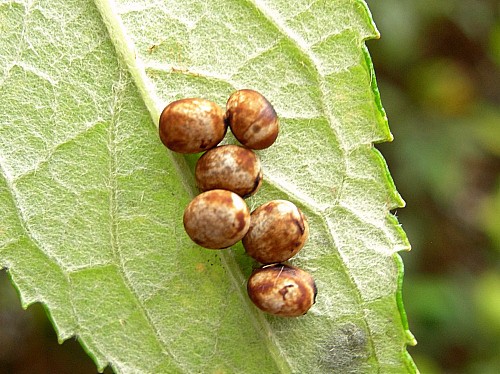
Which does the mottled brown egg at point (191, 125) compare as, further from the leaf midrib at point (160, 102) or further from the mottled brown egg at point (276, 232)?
the mottled brown egg at point (276, 232)

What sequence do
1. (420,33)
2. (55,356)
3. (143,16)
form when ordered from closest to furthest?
(143,16) → (55,356) → (420,33)

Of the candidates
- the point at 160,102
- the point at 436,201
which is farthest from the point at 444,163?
the point at 160,102

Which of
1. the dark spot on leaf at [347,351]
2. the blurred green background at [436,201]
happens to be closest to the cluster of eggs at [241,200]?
the dark spot on leaf at [347,351]

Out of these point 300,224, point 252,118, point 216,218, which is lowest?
point 300,224

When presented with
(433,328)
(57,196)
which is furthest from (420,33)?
(57,196)

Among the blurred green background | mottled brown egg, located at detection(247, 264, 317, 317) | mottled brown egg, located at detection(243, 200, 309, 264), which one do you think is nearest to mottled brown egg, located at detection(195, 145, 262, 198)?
mottled brown egg, located at detection(243, 200, 309, 264)

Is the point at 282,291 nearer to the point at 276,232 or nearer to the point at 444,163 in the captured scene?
the point at 276,232

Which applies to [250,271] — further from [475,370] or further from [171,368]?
[475,370]
